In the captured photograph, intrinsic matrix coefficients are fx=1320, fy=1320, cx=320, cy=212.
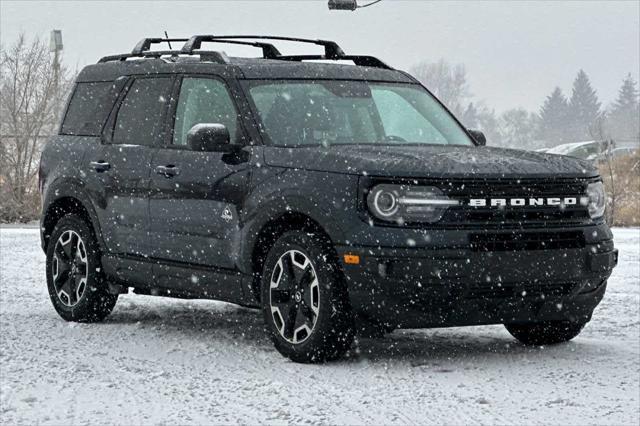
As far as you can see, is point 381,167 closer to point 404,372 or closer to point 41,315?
point 404,372

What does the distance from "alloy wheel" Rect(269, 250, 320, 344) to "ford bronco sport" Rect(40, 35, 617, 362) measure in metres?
0.01

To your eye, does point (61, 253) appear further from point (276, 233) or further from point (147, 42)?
point (276, 233)

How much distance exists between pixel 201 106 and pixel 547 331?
8.85 feet

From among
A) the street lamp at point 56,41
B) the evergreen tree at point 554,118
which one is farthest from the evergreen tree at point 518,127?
the street lamp at point 56,41

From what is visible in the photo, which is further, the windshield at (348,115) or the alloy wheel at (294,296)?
the windshield at (348,115)

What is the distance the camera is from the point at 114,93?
9.67 metres

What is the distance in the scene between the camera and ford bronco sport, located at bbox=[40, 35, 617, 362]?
718cm

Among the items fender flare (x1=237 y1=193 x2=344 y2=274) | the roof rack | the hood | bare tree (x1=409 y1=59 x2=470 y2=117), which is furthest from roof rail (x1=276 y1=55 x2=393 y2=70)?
bare tree (x1=409 y1=59 x2=470 y2=117)

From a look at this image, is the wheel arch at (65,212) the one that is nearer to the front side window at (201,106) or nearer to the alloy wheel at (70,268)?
the alloy wheel at (70,268)

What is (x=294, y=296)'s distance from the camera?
24.9 feet

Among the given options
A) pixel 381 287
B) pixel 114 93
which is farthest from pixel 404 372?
pixel 114 93

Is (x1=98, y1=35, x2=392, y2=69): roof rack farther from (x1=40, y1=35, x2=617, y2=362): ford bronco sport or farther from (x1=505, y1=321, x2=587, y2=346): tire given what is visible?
(x1=505, y1=321, x2=587, y2=346): tire

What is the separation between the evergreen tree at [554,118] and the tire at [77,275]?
133m

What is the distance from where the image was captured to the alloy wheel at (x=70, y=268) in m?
9.60
